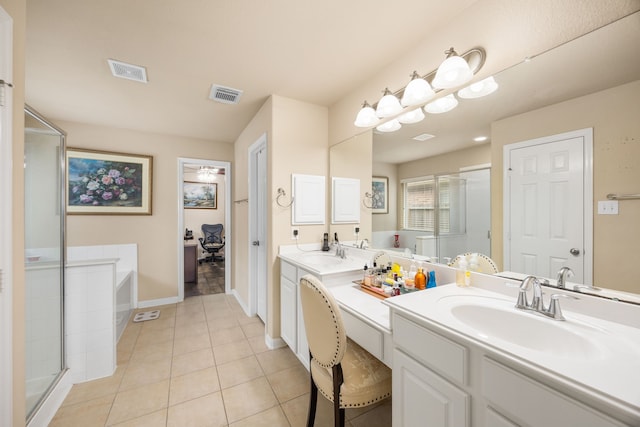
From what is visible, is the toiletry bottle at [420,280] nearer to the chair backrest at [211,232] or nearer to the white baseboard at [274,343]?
the white baseboard at [274,343]

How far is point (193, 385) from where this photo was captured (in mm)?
1900

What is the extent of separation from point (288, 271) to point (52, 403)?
177cm

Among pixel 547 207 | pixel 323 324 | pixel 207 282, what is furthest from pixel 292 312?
pixel 207 282

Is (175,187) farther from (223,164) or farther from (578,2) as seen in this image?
(578,2)

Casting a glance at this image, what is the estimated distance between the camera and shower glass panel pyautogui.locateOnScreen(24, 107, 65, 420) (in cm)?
160

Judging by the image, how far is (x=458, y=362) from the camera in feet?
2.81

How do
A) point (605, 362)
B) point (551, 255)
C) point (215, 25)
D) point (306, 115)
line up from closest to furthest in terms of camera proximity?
point (605, 362), point (551, 255), point (215, 25), point (306, 115)

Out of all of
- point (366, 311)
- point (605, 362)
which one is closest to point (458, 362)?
point (605, 362)

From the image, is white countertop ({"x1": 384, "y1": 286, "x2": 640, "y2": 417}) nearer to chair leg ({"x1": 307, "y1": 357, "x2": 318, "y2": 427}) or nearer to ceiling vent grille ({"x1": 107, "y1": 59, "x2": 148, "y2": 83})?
chair leg ({"x1": 307, "y1": 357, "x2": 318, "y2": 427})

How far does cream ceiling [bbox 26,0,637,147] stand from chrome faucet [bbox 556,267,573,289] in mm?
1047

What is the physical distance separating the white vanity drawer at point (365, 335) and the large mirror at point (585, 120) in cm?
77

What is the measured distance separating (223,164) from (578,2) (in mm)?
4040

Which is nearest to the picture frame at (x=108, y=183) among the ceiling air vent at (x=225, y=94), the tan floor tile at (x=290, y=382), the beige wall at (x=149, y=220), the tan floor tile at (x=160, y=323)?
the beige wall at (x=149, y=220)

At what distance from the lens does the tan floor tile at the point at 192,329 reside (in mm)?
2717
